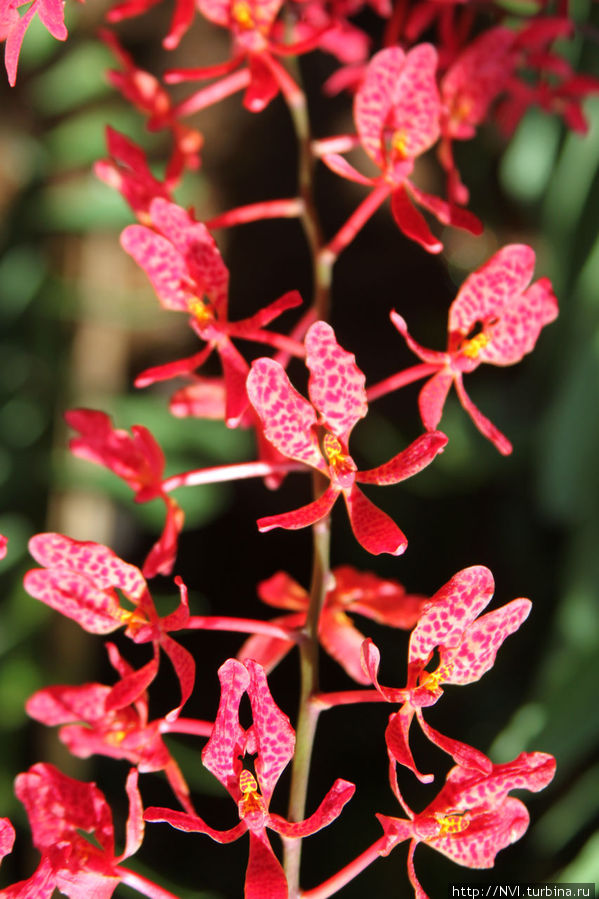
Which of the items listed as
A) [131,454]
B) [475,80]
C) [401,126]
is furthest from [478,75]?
[131,454]

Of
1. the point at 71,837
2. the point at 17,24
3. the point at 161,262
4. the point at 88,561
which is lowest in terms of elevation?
the point at 71,837

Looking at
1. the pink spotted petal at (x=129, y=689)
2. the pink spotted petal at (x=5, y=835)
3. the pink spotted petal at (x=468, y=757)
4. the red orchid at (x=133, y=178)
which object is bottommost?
the pink spotted petal at (x=5, y=835)

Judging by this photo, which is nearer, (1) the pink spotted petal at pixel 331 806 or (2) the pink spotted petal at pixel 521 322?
(1) the pink spotted petal at pixel 331 806

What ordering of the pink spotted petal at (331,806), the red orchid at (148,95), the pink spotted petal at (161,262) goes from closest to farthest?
1. the pink spotted petal at (331,806)
2. the pink spotted petal at (161,262)
3. the red orchid at (148,95)

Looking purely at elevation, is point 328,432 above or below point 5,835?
above

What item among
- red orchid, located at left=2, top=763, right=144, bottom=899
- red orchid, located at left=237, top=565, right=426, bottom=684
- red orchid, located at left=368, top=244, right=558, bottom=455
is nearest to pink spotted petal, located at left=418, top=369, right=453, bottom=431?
red orchid, located at left=368, top=244, right=558, bottom=455

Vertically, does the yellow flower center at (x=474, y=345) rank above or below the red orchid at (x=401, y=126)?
below

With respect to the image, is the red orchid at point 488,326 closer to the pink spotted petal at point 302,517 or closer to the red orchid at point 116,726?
the pink spotted petal at point 302,517

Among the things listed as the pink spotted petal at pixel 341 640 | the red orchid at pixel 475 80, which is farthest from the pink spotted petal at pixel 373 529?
the red orchid at pixel 475 80

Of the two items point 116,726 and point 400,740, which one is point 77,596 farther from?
point 400,740
